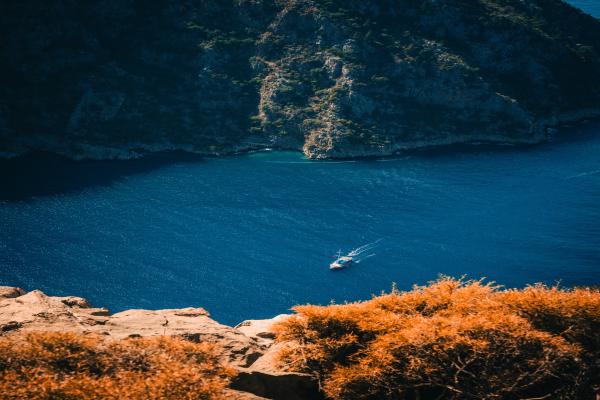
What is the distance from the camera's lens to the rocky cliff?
139250mm

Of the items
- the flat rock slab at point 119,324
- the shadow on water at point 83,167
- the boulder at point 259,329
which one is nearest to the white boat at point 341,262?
the shadow on water at point 83,167

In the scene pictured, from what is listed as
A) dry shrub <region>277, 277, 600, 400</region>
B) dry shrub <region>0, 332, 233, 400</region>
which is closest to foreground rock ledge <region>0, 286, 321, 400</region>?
dry shrub <region>277, 277, 600, 400</region>

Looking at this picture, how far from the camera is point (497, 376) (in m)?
23.5

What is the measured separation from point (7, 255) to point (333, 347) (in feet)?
273

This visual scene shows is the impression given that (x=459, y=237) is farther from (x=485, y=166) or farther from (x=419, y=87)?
(x=419, y=87)

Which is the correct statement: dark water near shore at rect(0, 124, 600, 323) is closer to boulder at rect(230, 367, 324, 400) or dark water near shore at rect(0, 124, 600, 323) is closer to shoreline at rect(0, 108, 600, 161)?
shoreline at rect(0, 108, 600, 161)

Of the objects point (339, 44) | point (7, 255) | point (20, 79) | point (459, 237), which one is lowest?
point (7, 255)

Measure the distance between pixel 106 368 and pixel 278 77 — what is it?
445ft

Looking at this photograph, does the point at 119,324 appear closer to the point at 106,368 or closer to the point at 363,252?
the point at 106,368

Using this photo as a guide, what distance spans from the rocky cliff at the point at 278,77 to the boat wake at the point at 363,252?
146ft

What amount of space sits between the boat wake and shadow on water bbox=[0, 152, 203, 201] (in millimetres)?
56576

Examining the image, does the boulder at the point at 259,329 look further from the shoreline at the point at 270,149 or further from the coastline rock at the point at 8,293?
the shoreline at the point at 270,149

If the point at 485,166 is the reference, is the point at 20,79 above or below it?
above

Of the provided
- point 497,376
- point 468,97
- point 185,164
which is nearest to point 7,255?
point 185,164
